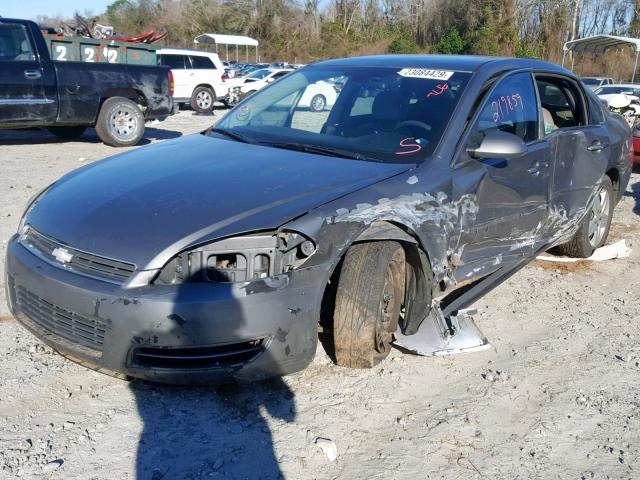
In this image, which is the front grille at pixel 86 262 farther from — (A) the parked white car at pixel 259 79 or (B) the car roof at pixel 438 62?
(A) the parked white car at pixel 259 79

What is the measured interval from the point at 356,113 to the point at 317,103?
0.38 metres

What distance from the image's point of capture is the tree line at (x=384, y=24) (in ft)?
139

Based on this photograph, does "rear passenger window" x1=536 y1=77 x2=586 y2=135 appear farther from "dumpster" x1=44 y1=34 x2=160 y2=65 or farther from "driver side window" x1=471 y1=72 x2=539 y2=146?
"dumpster" x1=44 y1=34 x2=160 y2=65

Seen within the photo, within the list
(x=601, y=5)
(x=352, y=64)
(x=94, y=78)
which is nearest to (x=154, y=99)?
(x=94, y=78)

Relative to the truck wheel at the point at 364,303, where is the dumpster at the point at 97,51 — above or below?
above

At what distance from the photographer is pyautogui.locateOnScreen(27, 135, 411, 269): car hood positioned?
9.70ft

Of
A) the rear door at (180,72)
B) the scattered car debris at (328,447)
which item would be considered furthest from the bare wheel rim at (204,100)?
the scattered car debris at (328,447)

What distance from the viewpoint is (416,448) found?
9.61ft

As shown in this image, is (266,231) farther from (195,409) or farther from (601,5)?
(601,5)

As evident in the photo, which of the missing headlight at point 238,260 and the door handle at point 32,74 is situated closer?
the missing headlight at point 238,260

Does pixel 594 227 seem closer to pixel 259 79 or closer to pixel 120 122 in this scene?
pixel 120 122

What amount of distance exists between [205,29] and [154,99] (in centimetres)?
5071

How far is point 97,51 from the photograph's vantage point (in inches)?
445

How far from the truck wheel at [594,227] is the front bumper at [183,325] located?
3.39 m
